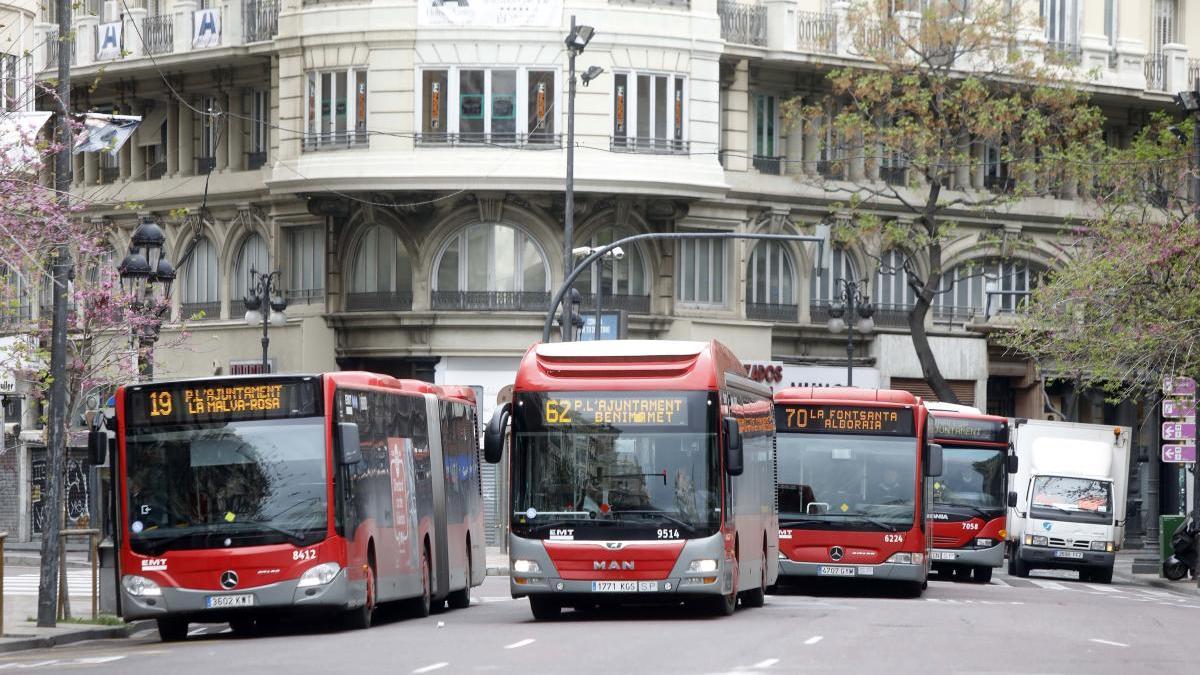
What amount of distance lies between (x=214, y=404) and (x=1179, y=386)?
23058mm

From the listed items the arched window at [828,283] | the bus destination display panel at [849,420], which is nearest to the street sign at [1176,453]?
the bus destination display panel at [849,420]

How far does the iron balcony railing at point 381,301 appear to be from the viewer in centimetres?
5034

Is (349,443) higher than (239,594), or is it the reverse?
(349,443)

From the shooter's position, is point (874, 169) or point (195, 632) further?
point (874, 169)

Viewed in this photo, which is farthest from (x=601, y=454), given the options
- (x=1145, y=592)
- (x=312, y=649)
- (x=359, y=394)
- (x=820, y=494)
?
(x=1145, y=592)

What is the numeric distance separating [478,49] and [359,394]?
25127mm

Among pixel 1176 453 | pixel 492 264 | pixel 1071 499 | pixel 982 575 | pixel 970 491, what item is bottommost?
pixel 982 575

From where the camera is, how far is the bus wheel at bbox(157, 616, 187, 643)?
24109 mm

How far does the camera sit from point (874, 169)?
55344 mm

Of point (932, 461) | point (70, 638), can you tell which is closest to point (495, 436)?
point (70, 638)

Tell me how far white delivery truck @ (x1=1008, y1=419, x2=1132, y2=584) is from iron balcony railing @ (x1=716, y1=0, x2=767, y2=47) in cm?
1118

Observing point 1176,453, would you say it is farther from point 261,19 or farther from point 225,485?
point 225,485

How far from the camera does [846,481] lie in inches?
1230

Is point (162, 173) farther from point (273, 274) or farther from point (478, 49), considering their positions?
point (478, 49)
